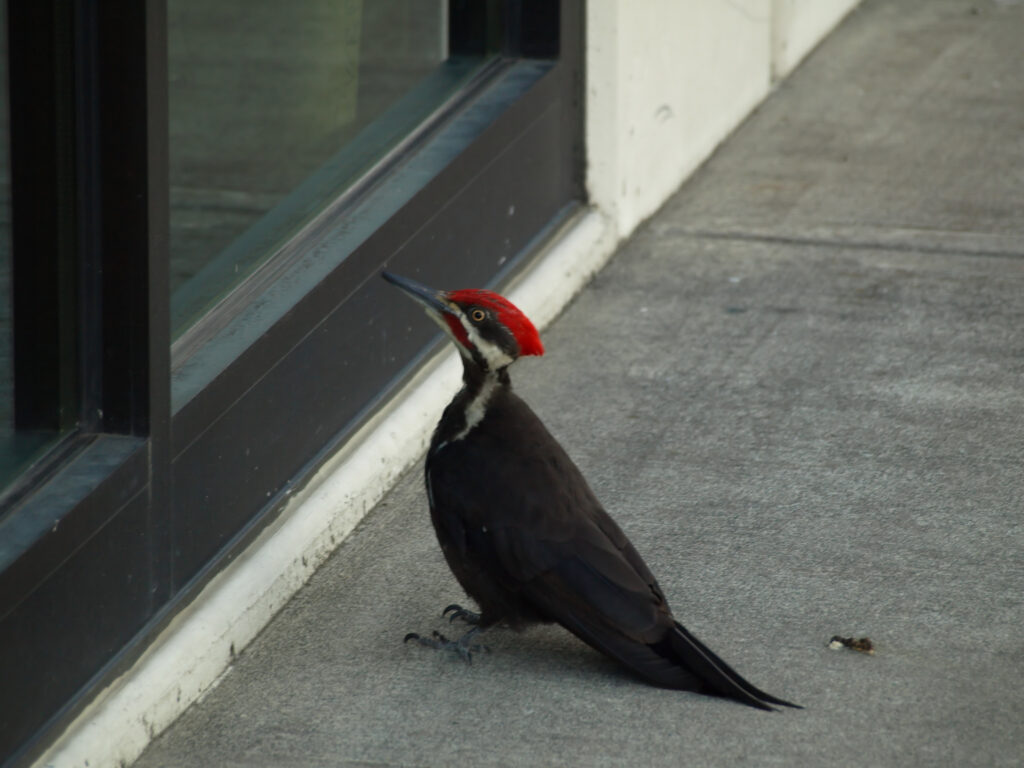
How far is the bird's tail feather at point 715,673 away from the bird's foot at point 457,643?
0.55 metres

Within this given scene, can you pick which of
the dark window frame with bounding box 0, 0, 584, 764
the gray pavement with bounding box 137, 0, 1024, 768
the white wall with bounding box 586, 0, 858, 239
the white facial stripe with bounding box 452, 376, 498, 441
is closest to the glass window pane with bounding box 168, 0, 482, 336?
the dark window frame with bounding box 0, 0, 584, 764

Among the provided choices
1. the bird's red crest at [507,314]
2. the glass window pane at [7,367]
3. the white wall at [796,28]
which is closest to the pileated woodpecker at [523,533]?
the bird's red crest at [507,314]

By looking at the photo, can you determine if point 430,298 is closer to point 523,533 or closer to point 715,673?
point 523,533

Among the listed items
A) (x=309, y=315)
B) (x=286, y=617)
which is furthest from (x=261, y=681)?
(x=309, y=315)

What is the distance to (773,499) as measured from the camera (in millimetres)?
4742

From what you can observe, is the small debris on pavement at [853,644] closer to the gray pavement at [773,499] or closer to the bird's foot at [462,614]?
the gray pavement at [773,499]

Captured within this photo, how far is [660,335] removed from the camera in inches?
231

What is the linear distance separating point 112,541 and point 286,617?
2.47 ft

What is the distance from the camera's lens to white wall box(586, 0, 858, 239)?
6246 mm

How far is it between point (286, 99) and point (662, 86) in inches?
70.5

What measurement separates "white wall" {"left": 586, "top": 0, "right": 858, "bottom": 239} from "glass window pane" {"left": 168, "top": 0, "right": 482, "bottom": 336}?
0.68 metres

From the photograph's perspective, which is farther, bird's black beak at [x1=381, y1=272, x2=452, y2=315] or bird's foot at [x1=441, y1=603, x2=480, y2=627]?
bird's foot at [x1=441, y1=603, x2=480, y2=627]

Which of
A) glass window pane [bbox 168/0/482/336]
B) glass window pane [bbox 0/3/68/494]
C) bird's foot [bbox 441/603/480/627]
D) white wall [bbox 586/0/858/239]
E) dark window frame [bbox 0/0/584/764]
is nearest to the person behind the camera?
dark window frame [bbox 0/0/584/764]

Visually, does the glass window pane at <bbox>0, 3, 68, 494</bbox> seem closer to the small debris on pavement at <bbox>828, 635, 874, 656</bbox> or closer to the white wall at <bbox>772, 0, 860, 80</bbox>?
the small debris on pavement at <bbox>828, 635, 874, 656</bbox>
